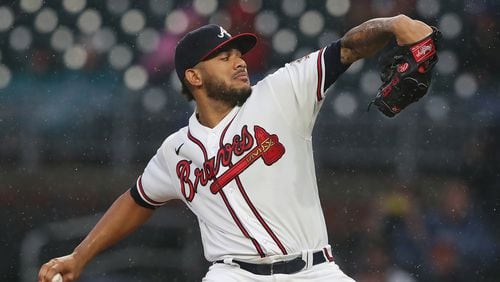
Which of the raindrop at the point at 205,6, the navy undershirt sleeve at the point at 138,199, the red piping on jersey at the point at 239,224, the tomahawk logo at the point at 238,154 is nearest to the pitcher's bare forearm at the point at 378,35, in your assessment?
the tomahawk logo at the point at 238,154

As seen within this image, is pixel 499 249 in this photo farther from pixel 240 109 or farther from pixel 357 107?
pixel 240 109

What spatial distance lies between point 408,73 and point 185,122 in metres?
3.38

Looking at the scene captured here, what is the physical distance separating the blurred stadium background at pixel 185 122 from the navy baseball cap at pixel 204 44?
2.53m

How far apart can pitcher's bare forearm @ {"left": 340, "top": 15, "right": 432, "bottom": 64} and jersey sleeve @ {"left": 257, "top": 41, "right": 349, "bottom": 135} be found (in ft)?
0.21

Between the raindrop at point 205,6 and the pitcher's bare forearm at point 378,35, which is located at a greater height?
the pitcher's bare forearm at point 378,35

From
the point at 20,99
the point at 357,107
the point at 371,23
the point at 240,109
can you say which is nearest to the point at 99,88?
the point at 20,99

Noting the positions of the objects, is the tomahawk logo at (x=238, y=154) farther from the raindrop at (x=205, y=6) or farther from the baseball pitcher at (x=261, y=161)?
the raindrop at (x=205, y=6)

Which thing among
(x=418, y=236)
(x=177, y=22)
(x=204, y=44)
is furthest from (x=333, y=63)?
→ (x=177, y=22)

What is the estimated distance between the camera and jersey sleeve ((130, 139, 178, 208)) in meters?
3.26

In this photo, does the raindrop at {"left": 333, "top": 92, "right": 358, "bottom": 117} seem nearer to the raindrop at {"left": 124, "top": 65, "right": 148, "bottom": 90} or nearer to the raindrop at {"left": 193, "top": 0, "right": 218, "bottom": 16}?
the raindrop at {"left": 193, "top": 0, "right": 218, "bottom": 16}

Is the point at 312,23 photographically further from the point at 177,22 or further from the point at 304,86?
the point at 304,86

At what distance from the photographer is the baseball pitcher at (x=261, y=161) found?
2792mm

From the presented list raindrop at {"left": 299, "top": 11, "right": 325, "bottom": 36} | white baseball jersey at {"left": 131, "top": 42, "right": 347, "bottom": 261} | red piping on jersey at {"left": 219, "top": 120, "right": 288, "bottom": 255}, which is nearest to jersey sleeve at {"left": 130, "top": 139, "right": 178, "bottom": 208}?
white baseball jersey at {"left": 131, "top": 42, "right": 347, "bottom": 261}

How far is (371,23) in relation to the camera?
8.51ft
